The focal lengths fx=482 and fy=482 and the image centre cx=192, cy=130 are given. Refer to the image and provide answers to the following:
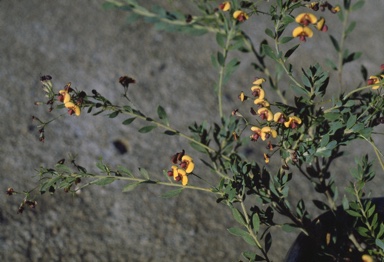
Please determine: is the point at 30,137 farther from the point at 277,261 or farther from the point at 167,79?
the point at 277,261

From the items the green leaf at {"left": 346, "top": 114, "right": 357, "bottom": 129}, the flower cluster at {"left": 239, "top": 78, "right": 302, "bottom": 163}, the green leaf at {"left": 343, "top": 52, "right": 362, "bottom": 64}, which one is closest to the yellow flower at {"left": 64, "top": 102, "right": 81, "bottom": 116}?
the flower cluster at {"left": 239, "top": 78, "right": 302, "bottom": 163}

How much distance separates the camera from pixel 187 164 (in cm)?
101

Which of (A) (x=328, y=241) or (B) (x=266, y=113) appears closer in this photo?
(B) (x=266, y=113)

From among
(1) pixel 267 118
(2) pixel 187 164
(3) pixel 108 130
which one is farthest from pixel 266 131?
(3) pixel 108 130

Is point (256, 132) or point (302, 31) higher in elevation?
point (302, 31)

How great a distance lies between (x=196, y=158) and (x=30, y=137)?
2.26 ft

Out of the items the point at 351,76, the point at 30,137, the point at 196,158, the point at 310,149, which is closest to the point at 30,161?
the point at 30,137

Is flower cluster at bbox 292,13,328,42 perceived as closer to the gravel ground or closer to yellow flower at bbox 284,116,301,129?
yellow flower at bbox 284,116,301,129

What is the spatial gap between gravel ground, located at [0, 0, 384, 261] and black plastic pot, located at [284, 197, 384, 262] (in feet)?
1.93

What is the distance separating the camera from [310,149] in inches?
39.7

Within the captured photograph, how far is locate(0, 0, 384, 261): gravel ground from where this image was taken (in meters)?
1.78

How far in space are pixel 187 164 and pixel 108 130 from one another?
1103 mm

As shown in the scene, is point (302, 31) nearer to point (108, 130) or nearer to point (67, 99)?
point (67, 99)

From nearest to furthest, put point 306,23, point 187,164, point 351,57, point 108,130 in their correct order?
point 306,23 < point 187,164 < point 351,57 < point 108,130
